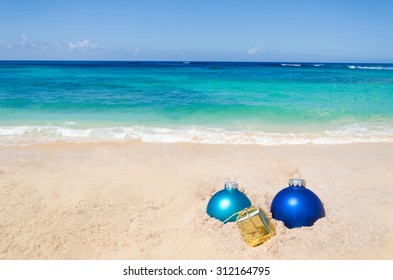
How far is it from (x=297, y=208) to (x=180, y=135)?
23.2ft

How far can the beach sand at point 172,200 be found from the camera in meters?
5.25

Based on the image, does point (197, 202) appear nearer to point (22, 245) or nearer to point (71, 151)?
point (22, 245)

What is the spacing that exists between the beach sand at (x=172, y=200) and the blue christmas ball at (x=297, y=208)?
122 mm

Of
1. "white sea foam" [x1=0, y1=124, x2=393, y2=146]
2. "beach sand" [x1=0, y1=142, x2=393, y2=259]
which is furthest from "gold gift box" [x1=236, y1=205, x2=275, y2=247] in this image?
"white sea foam" [x1=0, y1=124, x2=393, y2=146]

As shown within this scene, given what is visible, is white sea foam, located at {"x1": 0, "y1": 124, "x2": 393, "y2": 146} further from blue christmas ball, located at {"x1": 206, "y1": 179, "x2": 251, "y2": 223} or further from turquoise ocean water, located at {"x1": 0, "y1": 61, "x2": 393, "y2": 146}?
blue christmas ball, located at {"x1": 206, "y1": 179, "x2": 251, "y2": 223}

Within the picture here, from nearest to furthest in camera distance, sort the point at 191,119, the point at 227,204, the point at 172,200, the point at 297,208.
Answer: the point at 297,208, the point at 227,204, the point at 172,200, the point at 191,119

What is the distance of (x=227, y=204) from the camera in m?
5.67

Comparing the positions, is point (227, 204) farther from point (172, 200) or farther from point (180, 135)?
point (180, 135)

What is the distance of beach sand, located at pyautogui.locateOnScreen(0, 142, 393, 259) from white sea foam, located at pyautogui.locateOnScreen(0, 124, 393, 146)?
1124 mm

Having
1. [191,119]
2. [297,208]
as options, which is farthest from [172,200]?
[191,119]

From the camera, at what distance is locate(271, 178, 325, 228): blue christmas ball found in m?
5.44

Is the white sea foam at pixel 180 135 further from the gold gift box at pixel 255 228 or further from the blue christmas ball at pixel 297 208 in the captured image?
the gold gift box at pixel 255 228

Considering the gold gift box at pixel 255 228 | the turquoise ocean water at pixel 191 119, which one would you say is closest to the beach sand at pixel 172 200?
the gold gift box at pixel 255 228

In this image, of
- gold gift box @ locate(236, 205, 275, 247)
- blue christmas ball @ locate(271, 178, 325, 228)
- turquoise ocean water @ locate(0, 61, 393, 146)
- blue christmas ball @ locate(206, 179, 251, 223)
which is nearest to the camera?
gold gift box @ locate(236, 205, 275, 247)
